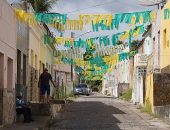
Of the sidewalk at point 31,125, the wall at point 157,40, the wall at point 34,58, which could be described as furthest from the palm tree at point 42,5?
the sidewalk at point 31,125

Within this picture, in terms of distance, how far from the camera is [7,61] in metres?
18.5

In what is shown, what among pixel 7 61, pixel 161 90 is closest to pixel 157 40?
pixel 161 90

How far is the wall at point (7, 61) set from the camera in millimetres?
17094

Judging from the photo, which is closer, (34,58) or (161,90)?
(161,90)

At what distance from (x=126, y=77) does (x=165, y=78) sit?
34.3 meters

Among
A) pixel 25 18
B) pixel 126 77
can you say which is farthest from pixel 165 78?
pixel 126 77

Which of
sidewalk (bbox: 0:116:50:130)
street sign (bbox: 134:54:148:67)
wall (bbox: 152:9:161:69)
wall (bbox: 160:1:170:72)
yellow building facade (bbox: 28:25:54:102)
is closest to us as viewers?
sidewalk (bbox: 0:116:50:130)

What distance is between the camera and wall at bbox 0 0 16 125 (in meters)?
17.1

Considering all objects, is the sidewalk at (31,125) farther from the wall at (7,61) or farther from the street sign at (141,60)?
the street sign at (141,60)

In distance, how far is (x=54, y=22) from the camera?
2214 cm

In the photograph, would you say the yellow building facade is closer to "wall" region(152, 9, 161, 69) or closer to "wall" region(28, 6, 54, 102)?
"wall" region(28, 6, 54, 102)

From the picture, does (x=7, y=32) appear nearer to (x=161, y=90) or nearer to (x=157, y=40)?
(x=161, y=90)

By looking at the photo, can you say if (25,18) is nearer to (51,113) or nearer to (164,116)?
(51,113)

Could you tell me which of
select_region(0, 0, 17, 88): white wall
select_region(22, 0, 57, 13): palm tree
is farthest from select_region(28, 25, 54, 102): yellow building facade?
select_region(0, 0, 17, 88): white wall
